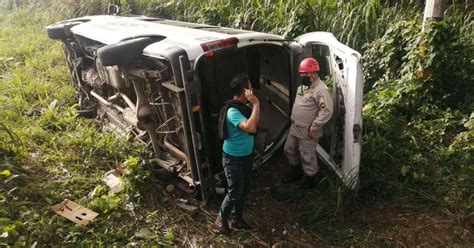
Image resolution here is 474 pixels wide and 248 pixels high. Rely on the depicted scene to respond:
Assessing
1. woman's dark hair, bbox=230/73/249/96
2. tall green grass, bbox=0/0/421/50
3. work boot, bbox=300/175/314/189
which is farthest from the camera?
tall green grass, bbox=0/0/421/50

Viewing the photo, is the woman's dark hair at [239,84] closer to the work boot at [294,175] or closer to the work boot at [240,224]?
the work boot at [240,224]

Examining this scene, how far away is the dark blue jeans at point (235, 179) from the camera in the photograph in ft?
11.0

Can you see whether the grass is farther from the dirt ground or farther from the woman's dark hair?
the woman's dark hair

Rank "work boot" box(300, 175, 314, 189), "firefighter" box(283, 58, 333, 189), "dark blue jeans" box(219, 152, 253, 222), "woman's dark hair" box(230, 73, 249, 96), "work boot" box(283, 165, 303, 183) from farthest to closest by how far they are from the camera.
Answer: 1. "work boot" box(283, 165, 303, 183)
2. "work boot" box(300, 175, 314, 189)
3. "firefighter" box(283, 58, 333, 189)
4. "dark blue jeans" box(219, 152, 253, 222)
5. "woman's dark hair" box(230, 73, 249, 96)

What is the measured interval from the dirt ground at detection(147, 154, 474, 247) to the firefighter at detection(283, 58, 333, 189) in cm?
29

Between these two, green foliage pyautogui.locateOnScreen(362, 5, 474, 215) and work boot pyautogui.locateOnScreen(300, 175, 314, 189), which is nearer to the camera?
green foliage pyautogui.locateOnScreen(362, 5, 474, 215)

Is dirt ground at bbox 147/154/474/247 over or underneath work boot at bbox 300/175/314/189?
underneath

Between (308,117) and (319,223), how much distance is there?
110 cm

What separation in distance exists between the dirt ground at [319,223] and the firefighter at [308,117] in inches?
11.3

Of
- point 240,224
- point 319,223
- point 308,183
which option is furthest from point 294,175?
point 240,224

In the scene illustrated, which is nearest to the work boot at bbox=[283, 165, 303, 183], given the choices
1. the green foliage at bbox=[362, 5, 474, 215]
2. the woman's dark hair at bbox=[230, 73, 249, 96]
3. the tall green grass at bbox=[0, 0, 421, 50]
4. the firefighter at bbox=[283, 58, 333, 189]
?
the firefighter at bbox=[283, 58, 333, 189]

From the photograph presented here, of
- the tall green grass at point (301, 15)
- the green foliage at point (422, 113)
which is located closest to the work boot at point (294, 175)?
the green foliage at point (422, 113)

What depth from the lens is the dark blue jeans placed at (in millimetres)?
3350

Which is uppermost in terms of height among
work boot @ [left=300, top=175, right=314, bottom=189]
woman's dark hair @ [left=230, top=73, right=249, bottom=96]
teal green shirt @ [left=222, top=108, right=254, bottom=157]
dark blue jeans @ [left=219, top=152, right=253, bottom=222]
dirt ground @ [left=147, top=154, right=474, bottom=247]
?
woman's dark hair @ [left=230, top=73, right=249, bottom=96]
